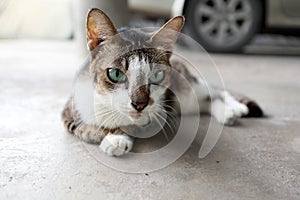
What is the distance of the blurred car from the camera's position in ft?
12.5

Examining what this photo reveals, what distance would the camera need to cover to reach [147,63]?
141 centimetres

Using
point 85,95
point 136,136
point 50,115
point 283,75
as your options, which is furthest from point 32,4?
point 283,75

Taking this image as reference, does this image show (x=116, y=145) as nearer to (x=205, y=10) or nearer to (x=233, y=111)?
(x=233, y=111)

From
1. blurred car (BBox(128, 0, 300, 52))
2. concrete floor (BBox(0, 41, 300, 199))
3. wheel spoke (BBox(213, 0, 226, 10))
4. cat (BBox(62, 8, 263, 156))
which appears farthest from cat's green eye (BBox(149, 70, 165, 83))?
wheel spoke (BBox(213, 0, 226, 10))

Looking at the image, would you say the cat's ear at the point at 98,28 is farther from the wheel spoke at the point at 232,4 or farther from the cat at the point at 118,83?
the wheel spoke at the point at 232,4

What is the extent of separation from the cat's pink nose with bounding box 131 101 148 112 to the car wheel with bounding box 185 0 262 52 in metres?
2.61

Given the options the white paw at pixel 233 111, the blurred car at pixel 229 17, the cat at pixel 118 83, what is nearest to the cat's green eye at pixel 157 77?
the cat at pixel 118 83

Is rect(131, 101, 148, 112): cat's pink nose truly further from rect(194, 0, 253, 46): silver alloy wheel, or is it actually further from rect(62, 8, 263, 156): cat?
rect(194, 0, 253, 46): silver alloy wheel

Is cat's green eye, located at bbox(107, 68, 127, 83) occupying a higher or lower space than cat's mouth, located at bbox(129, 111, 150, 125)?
higher

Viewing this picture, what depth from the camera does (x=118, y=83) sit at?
141 centimetres

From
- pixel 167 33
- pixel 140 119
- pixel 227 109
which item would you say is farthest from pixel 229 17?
pixel 140 119

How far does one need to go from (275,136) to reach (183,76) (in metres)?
0.53

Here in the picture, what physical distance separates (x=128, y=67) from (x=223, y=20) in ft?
8.77

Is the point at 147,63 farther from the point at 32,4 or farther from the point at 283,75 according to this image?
the point at 283,75
